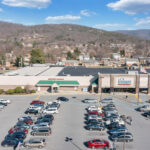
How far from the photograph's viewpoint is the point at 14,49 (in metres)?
143

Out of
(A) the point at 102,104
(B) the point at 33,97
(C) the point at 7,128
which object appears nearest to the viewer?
(C) the point at 7,128

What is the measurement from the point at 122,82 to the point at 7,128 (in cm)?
2458

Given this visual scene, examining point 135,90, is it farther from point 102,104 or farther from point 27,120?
point 27,120

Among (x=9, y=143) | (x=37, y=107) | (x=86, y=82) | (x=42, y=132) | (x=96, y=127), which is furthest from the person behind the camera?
(x=86, y=82)

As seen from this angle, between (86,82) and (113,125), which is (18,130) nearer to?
(113,125)

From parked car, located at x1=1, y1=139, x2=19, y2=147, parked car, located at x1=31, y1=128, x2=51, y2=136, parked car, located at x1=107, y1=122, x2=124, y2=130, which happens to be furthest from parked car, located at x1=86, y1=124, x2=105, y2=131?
parked car, located at x1=1, y1=139, x2=19, y2=147

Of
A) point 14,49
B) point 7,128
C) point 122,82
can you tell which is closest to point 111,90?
point 122,82

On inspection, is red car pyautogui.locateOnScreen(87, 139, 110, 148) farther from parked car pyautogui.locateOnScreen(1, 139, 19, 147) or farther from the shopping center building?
the shopping center building

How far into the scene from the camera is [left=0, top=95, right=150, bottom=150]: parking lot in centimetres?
2036

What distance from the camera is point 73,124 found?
25.6 metres

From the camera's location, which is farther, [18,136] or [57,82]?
[57,82]

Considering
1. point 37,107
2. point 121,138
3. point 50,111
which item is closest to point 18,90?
point 37,107

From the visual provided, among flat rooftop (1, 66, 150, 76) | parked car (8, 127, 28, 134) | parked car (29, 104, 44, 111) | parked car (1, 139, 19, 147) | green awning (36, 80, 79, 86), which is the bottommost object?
parked car (1, 139, 19, 147)

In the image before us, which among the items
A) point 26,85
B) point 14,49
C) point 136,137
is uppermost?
point 14,49
